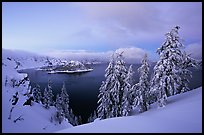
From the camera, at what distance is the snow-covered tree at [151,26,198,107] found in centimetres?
1699

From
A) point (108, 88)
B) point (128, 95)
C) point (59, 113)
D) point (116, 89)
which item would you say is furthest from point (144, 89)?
point (59, 113)

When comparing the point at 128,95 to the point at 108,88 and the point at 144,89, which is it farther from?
the point at 108,88

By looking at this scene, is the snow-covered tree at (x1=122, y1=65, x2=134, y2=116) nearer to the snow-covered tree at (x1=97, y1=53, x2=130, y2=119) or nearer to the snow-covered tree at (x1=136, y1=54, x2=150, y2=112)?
the snow-covered tree at (x1=97, y1=53, x2=130, y2=119)

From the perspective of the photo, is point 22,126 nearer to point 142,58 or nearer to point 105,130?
point 105,130

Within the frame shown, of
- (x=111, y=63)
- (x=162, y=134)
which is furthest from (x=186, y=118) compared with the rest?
(x=111, y=63)

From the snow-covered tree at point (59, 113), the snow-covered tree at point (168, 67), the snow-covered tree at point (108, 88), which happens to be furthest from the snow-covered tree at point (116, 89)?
the snow-covered tree at point (59, 113)

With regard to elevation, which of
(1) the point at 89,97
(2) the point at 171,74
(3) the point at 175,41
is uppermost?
(3) the point at 175,41

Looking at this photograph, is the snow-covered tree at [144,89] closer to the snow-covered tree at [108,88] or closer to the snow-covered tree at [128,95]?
the snow-covered tree at [128,95]

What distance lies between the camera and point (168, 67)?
17.0m

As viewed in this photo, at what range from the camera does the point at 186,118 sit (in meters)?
10.6

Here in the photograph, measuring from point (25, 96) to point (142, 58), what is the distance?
19433 millimetres

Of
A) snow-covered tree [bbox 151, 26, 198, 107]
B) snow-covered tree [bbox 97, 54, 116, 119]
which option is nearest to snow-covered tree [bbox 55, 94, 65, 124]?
snow-covered tree [bbox 97, 54, 116, 119]

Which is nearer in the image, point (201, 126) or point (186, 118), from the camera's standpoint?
point (201, 126)

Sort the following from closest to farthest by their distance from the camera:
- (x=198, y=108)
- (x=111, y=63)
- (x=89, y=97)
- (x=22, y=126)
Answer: (x=198, y=108)
(x=22, y=126)
(x=111, y=63)
(x=89, y=97)
